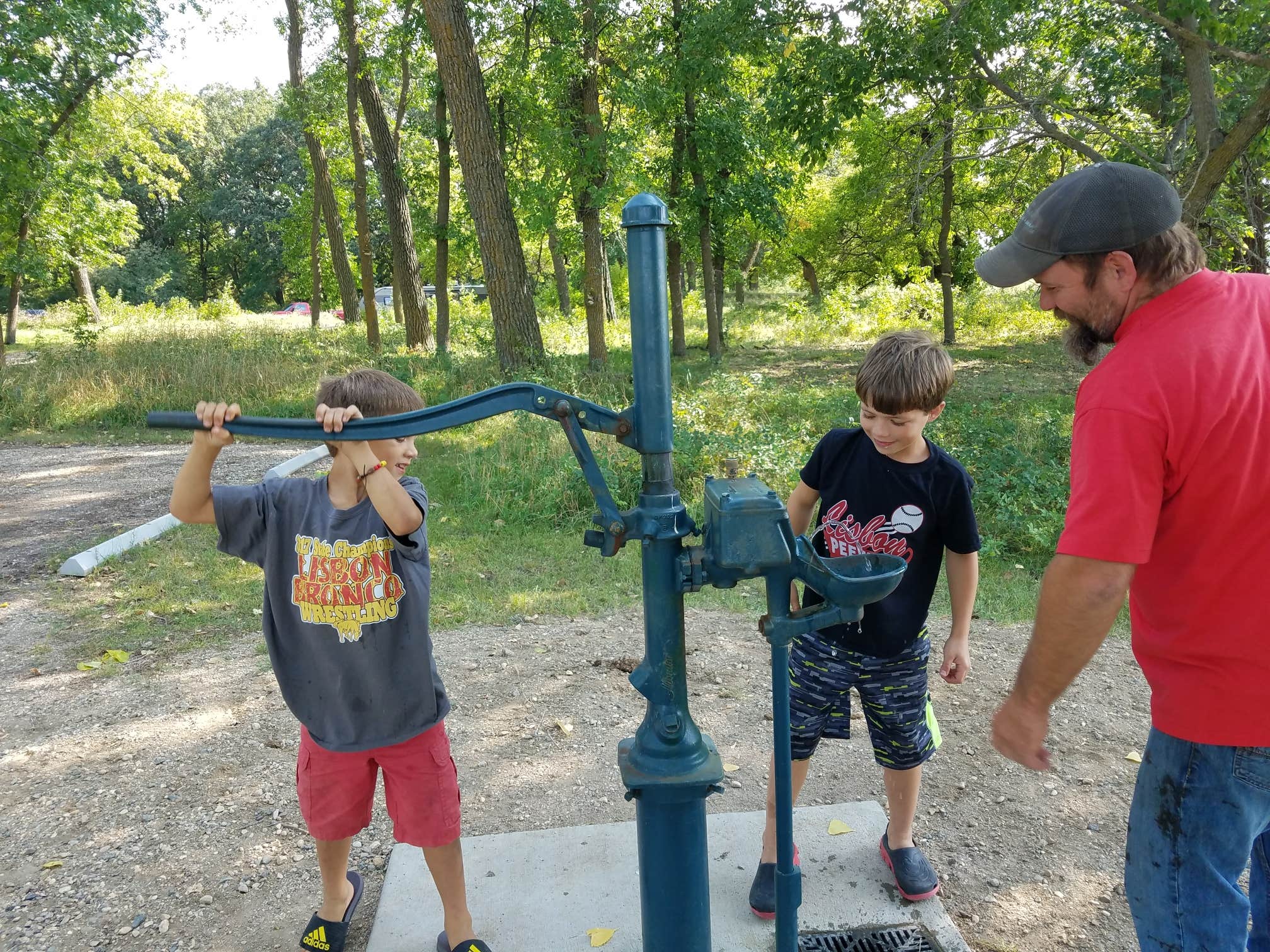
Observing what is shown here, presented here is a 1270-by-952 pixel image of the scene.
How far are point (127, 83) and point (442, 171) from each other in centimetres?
631

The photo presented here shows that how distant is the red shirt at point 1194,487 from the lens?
132cm

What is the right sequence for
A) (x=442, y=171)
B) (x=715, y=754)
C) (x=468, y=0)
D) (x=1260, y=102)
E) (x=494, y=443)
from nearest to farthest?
(x=715, y=754)
(x=1260, y=102)
(x=494, y=443)
(x=468, y=0)
(x=442, y=171)

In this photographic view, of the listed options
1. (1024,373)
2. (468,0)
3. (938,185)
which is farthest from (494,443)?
(938,185)

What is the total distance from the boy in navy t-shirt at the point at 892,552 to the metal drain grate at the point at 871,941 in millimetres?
110

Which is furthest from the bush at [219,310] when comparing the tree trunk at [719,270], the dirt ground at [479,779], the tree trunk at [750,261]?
the dirt ground at [479,779]

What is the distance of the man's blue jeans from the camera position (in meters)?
1.41

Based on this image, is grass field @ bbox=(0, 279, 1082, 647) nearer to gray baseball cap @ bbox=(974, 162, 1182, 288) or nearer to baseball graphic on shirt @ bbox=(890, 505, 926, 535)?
baseball graphic on shirt @ bbox=(890, 505, 926, 535)

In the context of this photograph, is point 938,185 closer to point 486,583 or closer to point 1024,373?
point 1024,373

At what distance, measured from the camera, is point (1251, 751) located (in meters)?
1.39

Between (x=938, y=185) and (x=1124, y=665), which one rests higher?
(x=938, y=185)

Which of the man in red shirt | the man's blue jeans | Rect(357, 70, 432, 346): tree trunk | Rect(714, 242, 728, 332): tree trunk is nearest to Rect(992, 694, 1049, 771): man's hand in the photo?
the man in red shirt

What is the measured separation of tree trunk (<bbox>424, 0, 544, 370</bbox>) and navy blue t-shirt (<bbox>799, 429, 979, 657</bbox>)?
7.50m

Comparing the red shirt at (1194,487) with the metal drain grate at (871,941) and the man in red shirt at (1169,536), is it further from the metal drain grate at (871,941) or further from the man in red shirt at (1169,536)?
the metal drain grate at (871,941)

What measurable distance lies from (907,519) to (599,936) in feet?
4.23
